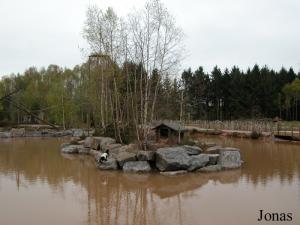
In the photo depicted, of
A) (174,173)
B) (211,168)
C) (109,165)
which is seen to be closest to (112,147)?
(109,165)

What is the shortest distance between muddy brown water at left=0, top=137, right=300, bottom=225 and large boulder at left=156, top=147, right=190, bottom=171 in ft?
1.87

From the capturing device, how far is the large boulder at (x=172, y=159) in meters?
14.0

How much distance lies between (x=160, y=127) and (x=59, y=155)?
5981mm

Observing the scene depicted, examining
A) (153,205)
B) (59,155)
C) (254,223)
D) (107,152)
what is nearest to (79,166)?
(107,152)

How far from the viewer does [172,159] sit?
14023 millimetres

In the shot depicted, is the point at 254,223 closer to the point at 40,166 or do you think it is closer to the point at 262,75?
the point at 40,166

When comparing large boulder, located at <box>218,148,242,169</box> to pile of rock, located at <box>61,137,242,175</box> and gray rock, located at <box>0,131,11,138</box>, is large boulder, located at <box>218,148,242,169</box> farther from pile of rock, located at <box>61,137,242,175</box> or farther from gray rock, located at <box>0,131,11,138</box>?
gray rock, located at <box>0,131,11,138</box>

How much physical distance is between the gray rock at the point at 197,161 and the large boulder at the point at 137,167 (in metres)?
1.67

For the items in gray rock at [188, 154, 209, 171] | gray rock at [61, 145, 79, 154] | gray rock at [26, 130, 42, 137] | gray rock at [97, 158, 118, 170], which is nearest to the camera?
gray rock at [188, 154, 209, 171]

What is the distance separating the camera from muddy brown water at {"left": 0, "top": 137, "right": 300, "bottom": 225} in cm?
845

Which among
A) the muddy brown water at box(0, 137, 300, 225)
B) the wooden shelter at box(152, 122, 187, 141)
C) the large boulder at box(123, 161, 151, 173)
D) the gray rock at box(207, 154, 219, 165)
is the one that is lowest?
the muddy brown water at box(0, 137, 300, 225)

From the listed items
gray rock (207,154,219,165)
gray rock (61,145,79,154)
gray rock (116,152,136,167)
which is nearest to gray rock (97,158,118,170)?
gray rock (116,152,136,167)

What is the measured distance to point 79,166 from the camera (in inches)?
658

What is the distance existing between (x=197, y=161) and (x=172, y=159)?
110cm
